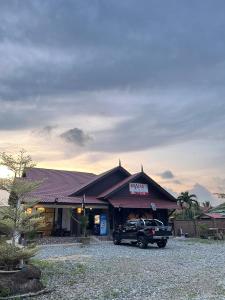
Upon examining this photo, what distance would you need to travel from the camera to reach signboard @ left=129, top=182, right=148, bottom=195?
32062 mm

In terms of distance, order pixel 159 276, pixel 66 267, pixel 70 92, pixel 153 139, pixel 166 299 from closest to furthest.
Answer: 1. pixel 166 299
2. pixel 159 276
3. pixel 66 267
4. pixel 70 92
5. pixel 153 139

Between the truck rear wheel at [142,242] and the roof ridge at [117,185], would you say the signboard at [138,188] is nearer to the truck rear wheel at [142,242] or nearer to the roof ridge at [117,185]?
the roof ridge at [117,185]

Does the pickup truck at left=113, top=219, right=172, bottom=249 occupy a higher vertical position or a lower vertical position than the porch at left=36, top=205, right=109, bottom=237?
lower

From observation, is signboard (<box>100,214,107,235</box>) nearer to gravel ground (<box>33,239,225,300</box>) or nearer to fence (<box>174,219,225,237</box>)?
fence (<box>174,219,225,237</box>)

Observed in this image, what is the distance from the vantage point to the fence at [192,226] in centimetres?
3209

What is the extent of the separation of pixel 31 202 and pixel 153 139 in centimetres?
1310

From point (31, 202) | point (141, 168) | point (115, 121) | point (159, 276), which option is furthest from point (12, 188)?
point (141, 168)

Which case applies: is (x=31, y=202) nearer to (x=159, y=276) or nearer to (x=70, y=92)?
(x=159, y=276)

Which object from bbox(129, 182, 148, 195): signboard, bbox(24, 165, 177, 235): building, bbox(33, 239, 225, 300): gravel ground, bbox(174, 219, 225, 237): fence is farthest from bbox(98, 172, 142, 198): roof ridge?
bbox(33, 239, 225, 300): gravel ground

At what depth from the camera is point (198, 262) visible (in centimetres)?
1566

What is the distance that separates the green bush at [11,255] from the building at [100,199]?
591 inches

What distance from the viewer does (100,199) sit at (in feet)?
98.6

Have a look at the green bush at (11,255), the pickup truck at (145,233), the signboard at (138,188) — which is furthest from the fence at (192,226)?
the green bush at (11,255)

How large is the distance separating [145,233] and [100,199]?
8614 millimetres
